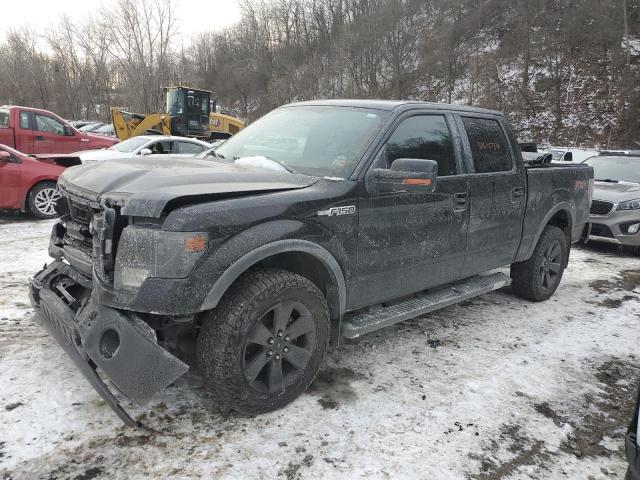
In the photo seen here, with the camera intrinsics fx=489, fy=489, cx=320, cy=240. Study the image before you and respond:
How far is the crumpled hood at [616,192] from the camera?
26.2 ft

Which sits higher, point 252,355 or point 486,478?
point 252,355

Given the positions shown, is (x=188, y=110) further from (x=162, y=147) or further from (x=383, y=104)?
(x=383, y=104)

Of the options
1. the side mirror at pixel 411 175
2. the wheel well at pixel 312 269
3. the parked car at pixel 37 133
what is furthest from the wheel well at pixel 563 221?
the parked car at pixel 37 133

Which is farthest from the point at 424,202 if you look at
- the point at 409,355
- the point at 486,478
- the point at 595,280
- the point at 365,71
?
the point at 365,71

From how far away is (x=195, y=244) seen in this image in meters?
2.49

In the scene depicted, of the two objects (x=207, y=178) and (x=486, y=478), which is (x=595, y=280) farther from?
(x=207, y=178)

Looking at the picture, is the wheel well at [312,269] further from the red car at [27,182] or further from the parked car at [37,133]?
the parked car at [37,133]

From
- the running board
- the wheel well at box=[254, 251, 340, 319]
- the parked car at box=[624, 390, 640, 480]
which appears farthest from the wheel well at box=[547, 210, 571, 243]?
the parked car at box=[624, 390, 640, 480]

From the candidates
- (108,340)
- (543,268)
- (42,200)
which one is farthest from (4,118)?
(543,268)

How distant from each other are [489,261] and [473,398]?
61.3 inches

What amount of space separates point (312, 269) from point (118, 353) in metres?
1.29

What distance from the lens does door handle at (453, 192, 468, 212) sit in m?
3.90

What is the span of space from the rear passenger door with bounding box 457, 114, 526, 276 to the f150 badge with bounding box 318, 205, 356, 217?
136cm

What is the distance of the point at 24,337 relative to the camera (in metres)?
3.73
